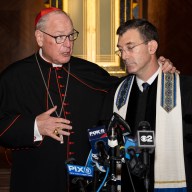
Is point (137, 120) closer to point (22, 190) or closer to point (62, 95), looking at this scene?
point (62, 95)

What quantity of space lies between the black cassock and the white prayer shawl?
13.0 inches

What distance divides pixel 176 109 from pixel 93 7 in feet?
17.6

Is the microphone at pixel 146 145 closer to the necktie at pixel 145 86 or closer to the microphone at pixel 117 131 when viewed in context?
the microphone at pixel 117 131

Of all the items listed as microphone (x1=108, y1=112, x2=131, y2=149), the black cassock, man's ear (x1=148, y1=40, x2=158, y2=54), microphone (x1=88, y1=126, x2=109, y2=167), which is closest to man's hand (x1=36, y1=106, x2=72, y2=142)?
the black cassock

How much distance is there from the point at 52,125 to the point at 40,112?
475mm

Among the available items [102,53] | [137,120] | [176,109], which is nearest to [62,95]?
[137,120]

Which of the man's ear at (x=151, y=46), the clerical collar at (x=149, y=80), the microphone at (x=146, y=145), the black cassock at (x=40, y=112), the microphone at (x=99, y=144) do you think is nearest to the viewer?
the microphone at (x=146, y=145)

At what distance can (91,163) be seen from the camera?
7.70 ft

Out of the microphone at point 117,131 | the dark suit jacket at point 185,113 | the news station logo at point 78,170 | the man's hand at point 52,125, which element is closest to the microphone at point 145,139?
the microphone at point 117,131

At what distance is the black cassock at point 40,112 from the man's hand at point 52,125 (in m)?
0.12

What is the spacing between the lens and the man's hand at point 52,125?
8.85 ft

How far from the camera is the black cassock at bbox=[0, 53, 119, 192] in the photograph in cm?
300

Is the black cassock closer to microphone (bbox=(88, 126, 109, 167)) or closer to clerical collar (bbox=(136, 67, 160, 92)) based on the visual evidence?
clerical collar (bbox=(136, 67, 160, 92))

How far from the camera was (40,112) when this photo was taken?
3.17 m
